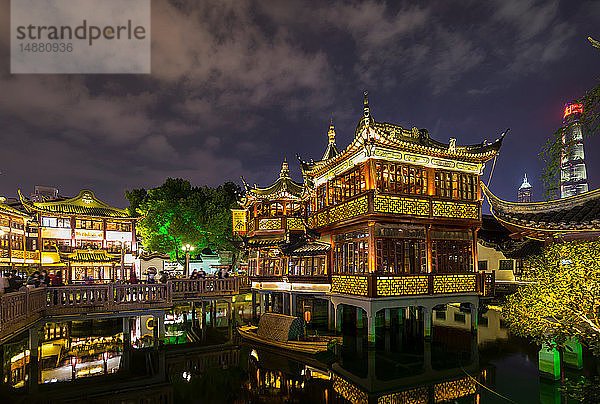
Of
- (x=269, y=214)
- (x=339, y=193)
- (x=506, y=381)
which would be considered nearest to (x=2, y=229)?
(x=269, y=214)

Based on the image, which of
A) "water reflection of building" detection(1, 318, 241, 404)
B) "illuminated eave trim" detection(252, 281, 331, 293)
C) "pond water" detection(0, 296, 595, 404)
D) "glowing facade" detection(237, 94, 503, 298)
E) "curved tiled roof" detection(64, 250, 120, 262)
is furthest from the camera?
"curved tiled roof" detection(64, 250, 120, 262)

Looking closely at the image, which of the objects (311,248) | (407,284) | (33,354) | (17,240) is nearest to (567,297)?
(407,284)

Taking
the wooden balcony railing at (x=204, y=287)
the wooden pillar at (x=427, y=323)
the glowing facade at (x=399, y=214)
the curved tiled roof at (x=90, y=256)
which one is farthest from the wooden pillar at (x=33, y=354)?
the curved tiled roof at (x=90, y=256)

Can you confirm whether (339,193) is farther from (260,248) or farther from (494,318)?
(494,318)

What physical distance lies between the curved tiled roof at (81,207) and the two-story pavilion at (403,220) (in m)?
35.2

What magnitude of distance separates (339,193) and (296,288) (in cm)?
637

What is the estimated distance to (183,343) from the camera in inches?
730

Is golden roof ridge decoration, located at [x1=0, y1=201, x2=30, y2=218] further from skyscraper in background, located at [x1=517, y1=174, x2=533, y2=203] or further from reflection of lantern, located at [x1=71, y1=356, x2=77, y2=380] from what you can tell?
skyscraper in background, located at [x1=517, y1=174, x2=533, y2=203]

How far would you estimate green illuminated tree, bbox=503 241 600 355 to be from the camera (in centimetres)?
936

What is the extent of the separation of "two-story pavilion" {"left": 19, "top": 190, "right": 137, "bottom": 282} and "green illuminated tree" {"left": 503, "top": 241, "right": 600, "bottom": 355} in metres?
39.8

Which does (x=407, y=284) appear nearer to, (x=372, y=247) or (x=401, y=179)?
(x=372, y=247)

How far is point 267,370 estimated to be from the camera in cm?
1414

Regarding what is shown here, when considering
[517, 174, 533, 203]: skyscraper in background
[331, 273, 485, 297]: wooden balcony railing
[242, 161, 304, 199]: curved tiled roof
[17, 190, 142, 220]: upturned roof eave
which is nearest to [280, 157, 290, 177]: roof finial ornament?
[242, 161, 304, 199]: curved tiled roof

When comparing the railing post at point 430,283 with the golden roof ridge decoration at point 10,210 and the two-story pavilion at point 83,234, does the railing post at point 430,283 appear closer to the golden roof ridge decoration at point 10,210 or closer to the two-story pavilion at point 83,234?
the two-story pavilion at point 83,234
